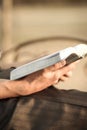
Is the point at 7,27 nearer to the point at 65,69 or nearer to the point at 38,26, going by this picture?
the point at 38,26

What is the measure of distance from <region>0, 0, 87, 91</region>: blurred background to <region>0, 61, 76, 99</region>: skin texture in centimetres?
101

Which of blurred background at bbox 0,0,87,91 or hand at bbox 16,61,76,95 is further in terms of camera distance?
blurred background at bbox 0,0,87,91

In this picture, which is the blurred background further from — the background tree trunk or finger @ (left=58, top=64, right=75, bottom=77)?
finger @ (left=58, top=64, right=75, bottom=77)

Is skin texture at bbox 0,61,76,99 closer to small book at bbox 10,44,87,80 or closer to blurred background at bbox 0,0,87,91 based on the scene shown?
small book at bbox 10,44,87,80

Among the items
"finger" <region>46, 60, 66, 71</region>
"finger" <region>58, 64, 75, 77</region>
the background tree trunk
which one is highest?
"finger" <region>46, 60, 66, 71</region>

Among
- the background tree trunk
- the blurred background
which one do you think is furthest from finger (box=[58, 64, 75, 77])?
the background tree trunk

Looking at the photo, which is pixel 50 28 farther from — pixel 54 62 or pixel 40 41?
pixel 54 62

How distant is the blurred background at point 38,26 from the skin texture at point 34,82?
1.01m

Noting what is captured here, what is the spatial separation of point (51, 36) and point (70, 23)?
125 mm

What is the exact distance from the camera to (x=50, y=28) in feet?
6.13

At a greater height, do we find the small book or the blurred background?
the small book

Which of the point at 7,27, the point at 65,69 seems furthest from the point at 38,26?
the point at 65,69

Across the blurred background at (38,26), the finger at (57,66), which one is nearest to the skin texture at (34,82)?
the finger at (57,66)

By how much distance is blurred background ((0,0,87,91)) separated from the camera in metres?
1.77
